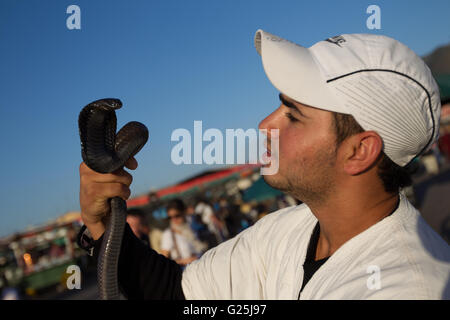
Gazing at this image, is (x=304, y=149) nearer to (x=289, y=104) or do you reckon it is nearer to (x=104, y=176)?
(x=289, y=104)

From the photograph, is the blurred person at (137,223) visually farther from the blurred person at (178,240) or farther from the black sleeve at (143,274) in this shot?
the black sleeve at (143,274)

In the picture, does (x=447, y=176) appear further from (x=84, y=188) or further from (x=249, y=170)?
(x=84, y=188)

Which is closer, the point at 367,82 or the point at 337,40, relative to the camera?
the point at 367,82

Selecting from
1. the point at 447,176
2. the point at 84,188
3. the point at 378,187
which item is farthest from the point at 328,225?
the point at 447,176

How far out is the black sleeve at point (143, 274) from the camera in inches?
81.2

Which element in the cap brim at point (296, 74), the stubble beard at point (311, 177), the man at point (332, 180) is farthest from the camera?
the stubble beard at point (311, 177)

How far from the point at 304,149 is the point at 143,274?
3.31 ft

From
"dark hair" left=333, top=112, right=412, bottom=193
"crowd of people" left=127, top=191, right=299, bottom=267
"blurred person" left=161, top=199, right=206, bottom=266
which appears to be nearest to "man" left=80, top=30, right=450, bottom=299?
"dark hair" left=333, top=112, right=412, bottom=193

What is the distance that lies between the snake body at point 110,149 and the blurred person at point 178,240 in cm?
452

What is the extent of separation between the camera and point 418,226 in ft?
5.29

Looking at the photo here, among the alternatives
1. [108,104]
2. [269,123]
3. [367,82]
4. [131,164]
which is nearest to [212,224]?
[131,164]

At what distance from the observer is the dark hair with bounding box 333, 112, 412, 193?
1.80 metres

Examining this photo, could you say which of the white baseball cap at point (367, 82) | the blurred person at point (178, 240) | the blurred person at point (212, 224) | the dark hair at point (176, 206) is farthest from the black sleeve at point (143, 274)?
the blurred person at point (212, 224)

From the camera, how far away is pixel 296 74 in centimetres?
178
